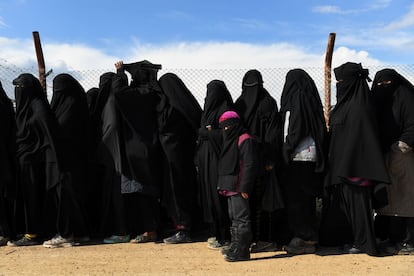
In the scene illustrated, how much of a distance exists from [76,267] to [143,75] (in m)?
2.33

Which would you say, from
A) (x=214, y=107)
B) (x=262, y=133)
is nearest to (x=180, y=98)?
(x=214, y=107)

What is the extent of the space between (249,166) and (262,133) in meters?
0.67

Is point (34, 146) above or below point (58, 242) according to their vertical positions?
above

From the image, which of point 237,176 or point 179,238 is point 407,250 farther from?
point 179,238

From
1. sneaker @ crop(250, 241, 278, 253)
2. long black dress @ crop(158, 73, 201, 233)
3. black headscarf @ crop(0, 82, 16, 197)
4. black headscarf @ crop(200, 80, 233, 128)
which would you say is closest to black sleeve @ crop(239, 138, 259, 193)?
black headscarf @ crop(200, 80, 233, 128)

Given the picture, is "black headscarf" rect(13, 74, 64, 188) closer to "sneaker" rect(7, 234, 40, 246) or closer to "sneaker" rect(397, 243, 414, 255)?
"sneaker" rect(7, 234, 40, 246)

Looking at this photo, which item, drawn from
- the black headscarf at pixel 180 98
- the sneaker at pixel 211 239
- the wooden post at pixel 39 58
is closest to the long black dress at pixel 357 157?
the sneaker at pixel 211 239

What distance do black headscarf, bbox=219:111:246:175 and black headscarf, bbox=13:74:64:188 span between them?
1.93m

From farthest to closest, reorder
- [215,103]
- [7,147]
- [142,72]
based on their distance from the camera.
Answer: [142,72]
[7,147]
[215,103]

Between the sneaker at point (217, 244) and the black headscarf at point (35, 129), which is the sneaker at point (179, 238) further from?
the black headscarf at point (35, 129)

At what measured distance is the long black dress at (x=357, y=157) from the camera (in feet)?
14.3

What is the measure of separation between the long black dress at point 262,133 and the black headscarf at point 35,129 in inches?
83.1

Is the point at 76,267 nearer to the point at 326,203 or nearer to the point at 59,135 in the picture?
the point at 59,135

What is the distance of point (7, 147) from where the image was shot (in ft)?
16.9
